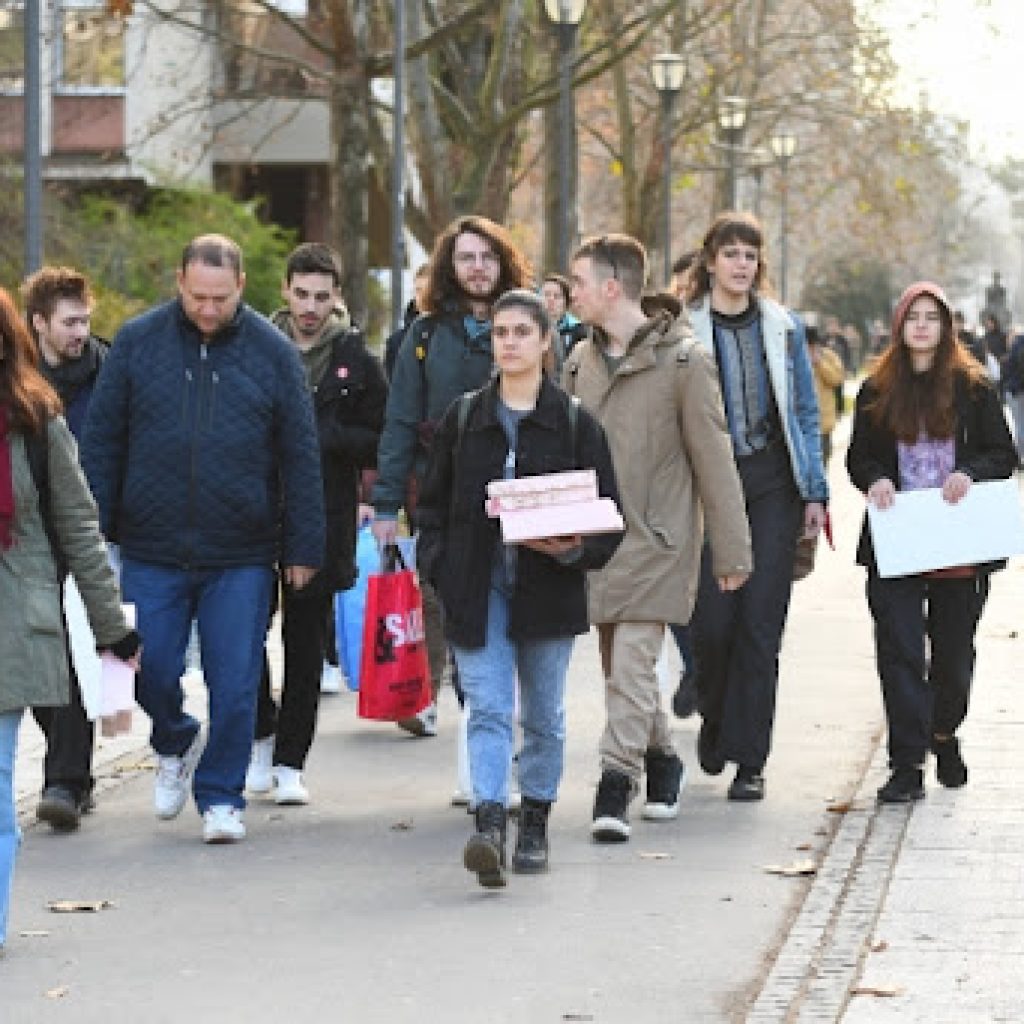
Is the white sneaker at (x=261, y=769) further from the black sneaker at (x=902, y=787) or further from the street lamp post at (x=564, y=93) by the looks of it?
the street lamp post at (x=564, y=93)

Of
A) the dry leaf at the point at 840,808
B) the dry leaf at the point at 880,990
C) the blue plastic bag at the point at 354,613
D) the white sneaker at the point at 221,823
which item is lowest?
the dry leaf at the point at 840,808

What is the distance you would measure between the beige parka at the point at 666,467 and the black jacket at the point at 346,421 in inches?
51.4

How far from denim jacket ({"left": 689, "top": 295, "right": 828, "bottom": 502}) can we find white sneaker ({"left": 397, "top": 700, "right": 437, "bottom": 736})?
2.19 meters

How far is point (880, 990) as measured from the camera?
23.8 feet

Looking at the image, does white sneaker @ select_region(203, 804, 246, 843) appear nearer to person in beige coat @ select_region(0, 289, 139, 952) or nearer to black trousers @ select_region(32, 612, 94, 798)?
black trousers @ select_region(32, 612, 94, 798)

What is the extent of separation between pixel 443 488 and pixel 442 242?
60.9 inches

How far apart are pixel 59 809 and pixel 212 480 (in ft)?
4.06

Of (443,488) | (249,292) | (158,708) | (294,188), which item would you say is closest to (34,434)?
(443,488)

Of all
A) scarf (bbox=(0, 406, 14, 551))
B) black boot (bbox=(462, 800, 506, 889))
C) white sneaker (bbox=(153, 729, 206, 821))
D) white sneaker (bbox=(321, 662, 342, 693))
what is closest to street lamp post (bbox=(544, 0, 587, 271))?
white sneaker (bbox=(321, 662, 342, 693))

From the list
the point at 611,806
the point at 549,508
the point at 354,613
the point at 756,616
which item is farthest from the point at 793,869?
the point at 354,613

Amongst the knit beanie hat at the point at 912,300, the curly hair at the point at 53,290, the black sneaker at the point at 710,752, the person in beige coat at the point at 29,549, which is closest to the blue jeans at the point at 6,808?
the person in beige coat at the point at 29,549

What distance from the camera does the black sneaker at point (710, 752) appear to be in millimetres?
10797

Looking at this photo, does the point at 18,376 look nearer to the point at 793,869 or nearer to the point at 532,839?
the point at 532,839

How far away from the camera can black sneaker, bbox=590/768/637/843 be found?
960 cm
